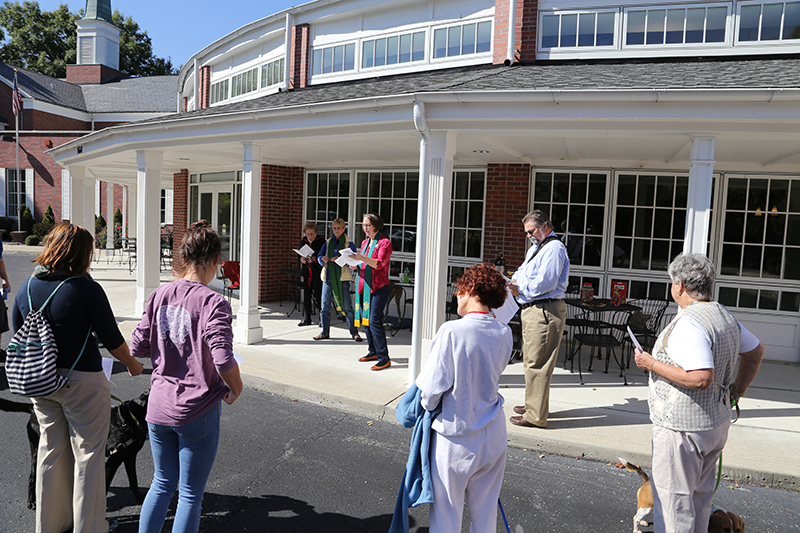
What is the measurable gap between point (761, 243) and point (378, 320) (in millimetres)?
5679

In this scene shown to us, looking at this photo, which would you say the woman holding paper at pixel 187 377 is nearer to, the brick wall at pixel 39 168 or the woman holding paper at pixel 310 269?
the woman holding paper at pixel 310 269

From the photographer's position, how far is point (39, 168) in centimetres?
2662

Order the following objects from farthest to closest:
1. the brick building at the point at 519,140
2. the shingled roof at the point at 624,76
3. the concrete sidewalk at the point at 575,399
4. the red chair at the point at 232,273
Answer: the red chair at the point at 232,273, the brick building at the point at 519,140, the shingled roof at the point at 624,76, the concrete sidewalk at the point at 575,399

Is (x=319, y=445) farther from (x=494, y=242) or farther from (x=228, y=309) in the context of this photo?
(x=494, y=242)

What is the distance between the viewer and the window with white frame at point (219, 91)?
12656 mm

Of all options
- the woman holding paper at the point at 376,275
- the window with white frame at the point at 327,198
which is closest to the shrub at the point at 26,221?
the window with white frame at the point at 327,198

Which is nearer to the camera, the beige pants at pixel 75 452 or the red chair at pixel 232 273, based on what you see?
the beige pants at pixel 75 452

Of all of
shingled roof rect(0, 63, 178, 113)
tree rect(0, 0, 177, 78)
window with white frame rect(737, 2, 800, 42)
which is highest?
tree rect(0, 0, 177, 78)

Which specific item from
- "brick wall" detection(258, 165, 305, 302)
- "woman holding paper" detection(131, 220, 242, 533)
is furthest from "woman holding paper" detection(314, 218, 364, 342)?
"woman holding paper" detection(131, 220, 242, 533)

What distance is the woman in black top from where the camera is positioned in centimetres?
274

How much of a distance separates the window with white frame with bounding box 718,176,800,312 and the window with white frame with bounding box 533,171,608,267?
1716 millimetres

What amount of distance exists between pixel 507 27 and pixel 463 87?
3339mm

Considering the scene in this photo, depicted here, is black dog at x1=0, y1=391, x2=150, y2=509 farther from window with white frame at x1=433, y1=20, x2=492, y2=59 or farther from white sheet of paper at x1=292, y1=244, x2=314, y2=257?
window with white frame at x1=433, y1=20, x2=492, y2=59

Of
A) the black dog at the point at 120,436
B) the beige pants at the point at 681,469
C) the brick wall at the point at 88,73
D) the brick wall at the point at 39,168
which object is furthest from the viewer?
the brick wall at the point at 88,73
